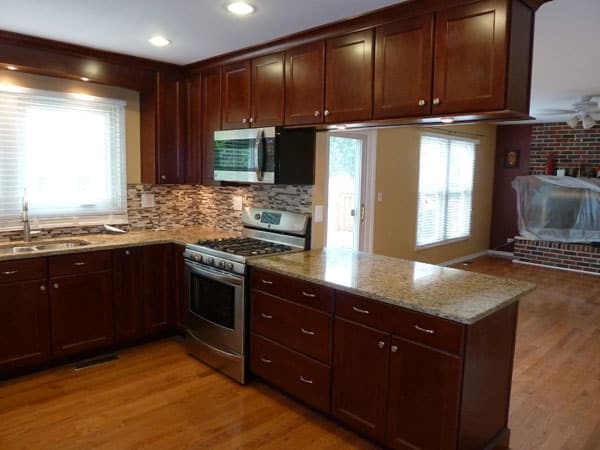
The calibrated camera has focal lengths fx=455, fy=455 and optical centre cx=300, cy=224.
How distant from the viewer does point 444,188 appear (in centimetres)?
688

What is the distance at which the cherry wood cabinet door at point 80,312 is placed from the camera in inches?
125

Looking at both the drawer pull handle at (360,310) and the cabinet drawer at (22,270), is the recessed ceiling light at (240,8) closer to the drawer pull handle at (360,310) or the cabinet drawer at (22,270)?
the drawer pull handle at (360,310)

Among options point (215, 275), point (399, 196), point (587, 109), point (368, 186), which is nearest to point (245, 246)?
point (215, 275)

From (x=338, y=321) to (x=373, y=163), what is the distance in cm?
326

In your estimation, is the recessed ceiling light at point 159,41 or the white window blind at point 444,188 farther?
the white window blind at point 444,188

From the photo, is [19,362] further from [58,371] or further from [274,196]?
[274,196]

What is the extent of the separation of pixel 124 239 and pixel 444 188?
489 centimetres

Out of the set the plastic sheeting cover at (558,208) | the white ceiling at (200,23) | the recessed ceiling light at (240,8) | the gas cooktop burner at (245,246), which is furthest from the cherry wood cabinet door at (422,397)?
the plastic sheeting cover at (558,208)

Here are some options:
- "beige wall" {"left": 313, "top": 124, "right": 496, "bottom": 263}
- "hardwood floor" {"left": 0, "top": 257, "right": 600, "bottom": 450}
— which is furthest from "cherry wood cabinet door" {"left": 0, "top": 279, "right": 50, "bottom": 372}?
"beige wall" {"left": 313, "top": 124, "right": 496, "bottom": 263}

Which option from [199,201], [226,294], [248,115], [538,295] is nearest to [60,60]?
[248,115]

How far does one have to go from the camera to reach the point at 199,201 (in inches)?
176

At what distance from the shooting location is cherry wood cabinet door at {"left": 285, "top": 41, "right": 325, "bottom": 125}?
2895 mm

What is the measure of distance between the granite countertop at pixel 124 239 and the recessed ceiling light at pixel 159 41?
4.81ft

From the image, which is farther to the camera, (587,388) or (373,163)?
(373,163)
